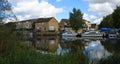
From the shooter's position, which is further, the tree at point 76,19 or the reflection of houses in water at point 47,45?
the tree at point 76,19

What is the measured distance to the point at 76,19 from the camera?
99750mm

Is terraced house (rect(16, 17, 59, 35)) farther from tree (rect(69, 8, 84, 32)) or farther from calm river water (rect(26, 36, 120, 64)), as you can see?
calm river water (rect(26, 36, 120, 64))

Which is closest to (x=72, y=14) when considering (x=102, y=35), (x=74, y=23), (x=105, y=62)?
(x=74, y=23)

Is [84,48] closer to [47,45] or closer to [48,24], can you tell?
[47,45]

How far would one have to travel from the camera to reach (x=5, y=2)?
13070mm

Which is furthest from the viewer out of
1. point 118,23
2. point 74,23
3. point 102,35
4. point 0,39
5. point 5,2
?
point 74,23

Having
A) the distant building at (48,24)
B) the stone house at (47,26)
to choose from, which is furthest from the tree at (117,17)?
the distant building at (48,24)

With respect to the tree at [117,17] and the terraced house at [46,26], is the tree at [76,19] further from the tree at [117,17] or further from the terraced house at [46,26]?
the tree at [117,17]

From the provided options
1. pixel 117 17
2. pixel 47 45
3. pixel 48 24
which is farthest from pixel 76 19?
pixel 47 45

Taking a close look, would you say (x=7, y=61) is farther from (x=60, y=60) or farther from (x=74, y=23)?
(x=74, y=23)

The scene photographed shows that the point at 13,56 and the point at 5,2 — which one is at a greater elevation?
the point at 5,2

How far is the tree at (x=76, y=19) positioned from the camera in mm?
99688

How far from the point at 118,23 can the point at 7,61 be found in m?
61.9

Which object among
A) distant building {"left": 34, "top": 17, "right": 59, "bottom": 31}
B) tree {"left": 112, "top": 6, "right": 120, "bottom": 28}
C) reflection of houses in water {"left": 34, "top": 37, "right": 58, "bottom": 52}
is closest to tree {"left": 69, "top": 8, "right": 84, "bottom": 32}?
distant building {"left": 34, "top": 17, "right": 59, "bottom": 31}
